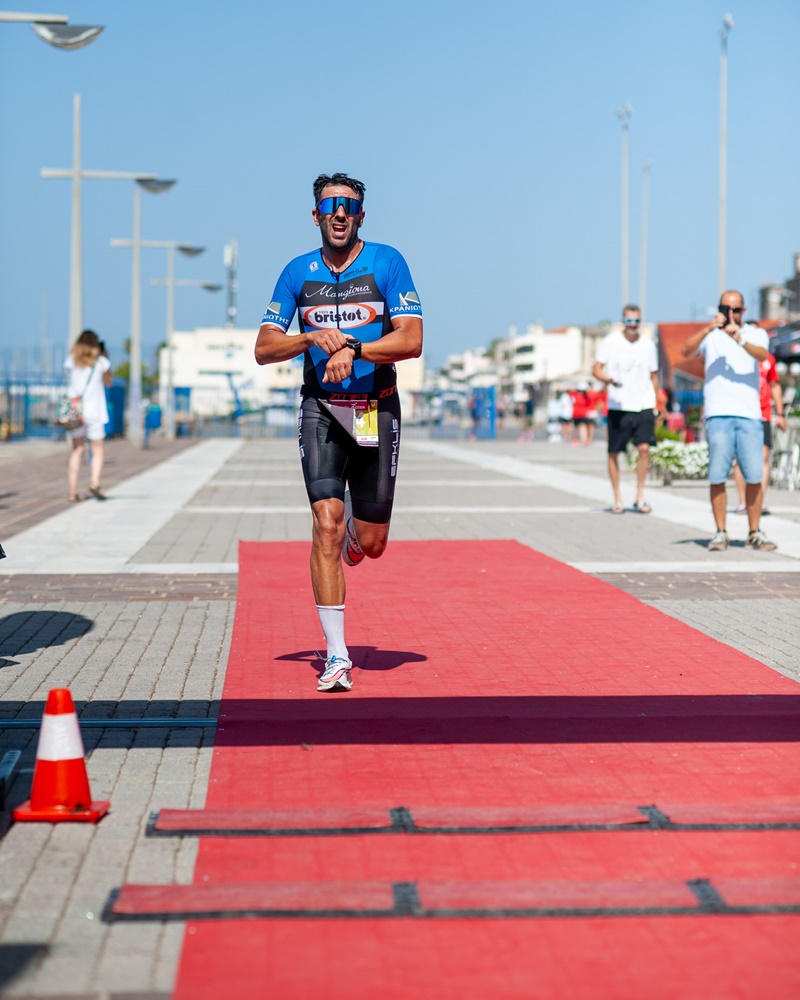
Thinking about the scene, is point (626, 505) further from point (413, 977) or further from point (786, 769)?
point (413, 977)

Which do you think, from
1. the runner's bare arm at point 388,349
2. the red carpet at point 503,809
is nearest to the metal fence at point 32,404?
the red carpet at point 503,809

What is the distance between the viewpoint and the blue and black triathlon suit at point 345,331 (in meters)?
6.30

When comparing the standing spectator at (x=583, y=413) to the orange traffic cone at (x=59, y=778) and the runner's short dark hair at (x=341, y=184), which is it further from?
the orange traffic cone at (x=59, y=778)

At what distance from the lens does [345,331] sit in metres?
6.36

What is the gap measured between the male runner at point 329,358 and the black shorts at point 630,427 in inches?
368

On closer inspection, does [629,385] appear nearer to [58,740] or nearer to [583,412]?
[58,740]

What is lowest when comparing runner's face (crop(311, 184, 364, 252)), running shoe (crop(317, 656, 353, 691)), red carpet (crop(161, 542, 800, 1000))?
red carpet (crop(161, 542, 800, 1000))

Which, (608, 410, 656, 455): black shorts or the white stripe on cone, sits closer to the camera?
the white stripe on cone

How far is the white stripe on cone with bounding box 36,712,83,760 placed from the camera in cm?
438

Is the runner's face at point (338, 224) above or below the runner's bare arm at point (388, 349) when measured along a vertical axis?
above

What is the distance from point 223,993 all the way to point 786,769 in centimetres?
258

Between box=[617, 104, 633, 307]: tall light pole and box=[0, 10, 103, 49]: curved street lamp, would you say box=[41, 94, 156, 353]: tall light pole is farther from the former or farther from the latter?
box=[617, 104, 633, 307]: tall light pole

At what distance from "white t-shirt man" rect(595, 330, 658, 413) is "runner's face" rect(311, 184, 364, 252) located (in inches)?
362

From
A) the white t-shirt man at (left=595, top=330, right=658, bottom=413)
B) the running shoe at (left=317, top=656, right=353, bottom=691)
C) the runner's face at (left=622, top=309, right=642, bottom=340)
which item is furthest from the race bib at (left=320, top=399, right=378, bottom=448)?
the runner's face at (left=622, top=309, right=642, bottom=340)
